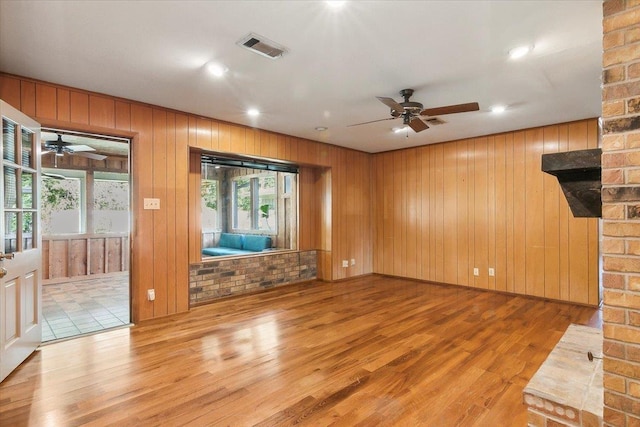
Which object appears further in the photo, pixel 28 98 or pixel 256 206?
pixel 256 206

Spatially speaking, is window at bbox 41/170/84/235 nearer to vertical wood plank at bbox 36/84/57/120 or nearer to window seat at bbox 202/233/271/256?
window seat at bbox 202/233/271/256

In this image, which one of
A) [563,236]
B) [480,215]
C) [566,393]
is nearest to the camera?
[566,393]

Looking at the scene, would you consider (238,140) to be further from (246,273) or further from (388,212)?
(388,212)

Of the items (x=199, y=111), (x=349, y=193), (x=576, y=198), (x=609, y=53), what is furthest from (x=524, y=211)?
(x=199, y=111)

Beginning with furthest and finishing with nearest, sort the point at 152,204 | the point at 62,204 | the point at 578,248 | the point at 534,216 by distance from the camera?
the point at 62,204 → the point at 534,216 → the point at 578,248 → the point at 152,204

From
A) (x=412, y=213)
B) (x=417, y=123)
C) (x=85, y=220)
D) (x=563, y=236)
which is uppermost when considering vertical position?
(x=417, y=123)

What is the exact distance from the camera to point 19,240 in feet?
9.45

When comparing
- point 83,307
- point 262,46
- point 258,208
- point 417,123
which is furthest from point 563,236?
point 83,307

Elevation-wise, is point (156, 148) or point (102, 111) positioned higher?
point (102, 111)

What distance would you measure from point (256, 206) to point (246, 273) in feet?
4.69

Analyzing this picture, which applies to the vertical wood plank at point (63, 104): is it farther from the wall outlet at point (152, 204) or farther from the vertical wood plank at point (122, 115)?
the wall outlet at point (152, 204)

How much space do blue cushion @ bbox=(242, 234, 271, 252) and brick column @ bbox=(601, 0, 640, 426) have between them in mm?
4987

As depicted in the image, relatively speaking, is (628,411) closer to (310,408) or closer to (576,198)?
(576,198)

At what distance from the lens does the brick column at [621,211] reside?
1.47 metres
